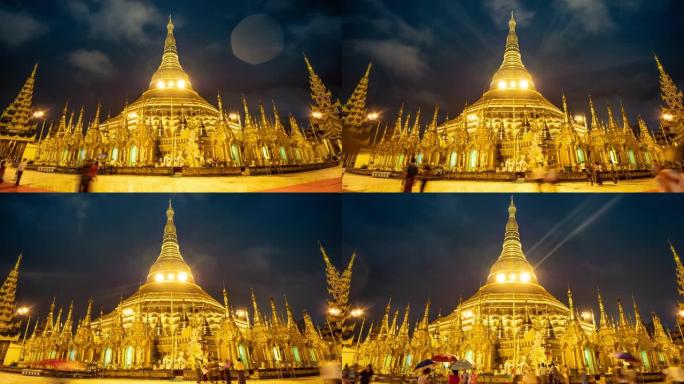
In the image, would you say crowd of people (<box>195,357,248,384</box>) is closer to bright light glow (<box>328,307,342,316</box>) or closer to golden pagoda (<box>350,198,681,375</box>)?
bright light glow (<box>328,307,342,316</box>)

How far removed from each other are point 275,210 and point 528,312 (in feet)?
15.5

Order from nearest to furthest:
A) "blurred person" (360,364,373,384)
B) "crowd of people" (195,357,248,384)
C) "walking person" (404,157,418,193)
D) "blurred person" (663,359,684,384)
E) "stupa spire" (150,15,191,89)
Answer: "blurred person" (663,359,684,384)
"crowd of people" (195,357,248,384)
"blurred person" (360,364,373,384)
"walking person" (404,157,418,193)
"stupa spire" (150,15,191,89)

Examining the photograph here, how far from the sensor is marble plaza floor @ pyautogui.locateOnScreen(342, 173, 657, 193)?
11.7 metres

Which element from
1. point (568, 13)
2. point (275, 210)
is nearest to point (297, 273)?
point (275, 210)

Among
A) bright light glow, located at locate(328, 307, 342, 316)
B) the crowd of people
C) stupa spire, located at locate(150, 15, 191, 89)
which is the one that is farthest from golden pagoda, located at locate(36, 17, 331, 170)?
the crowd of people

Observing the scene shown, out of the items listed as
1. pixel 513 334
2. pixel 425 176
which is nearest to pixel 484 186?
pixel 425 176

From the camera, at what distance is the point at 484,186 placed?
39.4 feet

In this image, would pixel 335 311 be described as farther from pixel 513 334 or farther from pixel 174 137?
pixel 174 137

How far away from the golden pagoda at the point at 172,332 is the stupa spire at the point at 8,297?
0.49 meters

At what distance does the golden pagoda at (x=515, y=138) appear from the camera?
12.0 m

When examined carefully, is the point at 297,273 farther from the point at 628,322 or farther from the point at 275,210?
the point at 628,322

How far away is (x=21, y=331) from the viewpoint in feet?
41.0

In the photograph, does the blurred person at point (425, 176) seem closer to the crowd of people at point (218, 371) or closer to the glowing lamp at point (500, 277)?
the glowing lamp at point (500, 277)

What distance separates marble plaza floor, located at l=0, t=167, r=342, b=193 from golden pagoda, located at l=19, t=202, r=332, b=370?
0.51 m
